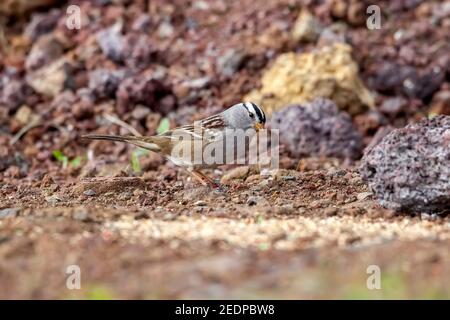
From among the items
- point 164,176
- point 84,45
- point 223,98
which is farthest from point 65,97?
point 164,176

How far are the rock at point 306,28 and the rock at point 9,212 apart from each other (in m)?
5.11

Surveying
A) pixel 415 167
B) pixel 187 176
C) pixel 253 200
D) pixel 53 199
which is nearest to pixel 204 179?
pixel 187 176

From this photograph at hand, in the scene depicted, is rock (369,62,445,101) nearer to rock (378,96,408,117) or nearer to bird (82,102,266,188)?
rock (378,96,408,117)

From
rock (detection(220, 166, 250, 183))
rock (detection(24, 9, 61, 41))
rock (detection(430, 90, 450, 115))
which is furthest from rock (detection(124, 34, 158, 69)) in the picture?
rock (detection(430, 90, 450, 115))

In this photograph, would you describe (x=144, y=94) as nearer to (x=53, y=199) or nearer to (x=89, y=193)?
(x=89, y=193)

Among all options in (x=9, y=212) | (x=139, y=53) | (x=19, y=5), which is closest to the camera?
(x=9, y=212)

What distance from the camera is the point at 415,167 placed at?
6004mm

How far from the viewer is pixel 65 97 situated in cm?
1028

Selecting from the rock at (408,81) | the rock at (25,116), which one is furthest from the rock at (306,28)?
the rock at (25,116)

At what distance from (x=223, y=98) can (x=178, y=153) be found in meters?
2.36

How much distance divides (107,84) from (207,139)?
281 centimetres

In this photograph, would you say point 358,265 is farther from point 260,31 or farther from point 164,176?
point 260,31

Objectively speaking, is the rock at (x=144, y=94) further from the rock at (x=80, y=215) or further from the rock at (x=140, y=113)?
the rock at (x=80, y=215)

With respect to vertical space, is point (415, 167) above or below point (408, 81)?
below
